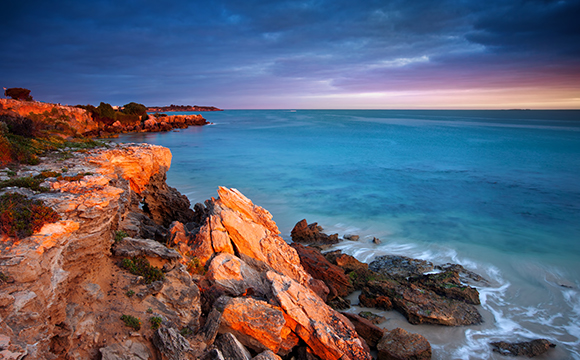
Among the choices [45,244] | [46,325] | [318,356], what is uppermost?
[45,244]

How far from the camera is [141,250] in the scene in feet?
29.3

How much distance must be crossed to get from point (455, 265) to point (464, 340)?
18.2 feet

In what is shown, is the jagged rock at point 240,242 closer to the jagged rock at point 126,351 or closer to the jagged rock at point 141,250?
the jagged rock at point 141,250

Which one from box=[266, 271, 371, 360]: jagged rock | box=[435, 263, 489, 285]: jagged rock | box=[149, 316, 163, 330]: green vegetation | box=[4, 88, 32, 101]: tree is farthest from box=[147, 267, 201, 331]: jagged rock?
box=[4, 88, 32, 101]: tree

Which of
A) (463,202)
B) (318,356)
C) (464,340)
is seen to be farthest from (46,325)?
(463,202)

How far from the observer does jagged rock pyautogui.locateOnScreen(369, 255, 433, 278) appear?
14.2 meters

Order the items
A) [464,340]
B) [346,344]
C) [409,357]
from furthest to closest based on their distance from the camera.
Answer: [464,340] < [409,357] < [346,344]

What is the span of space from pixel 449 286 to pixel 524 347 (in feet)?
10.4

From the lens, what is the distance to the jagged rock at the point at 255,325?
26.3 feet

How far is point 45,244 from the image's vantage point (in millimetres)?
6250

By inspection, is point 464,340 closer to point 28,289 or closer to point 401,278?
point 401,278

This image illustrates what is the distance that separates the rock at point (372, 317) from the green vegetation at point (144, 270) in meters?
7.34

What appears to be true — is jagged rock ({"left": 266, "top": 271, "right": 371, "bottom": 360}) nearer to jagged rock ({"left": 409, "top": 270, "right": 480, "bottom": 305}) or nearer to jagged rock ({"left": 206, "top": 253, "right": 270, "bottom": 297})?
jagged rock ({"left": 206, "top": 253, "right": 270, "bottom": 297})

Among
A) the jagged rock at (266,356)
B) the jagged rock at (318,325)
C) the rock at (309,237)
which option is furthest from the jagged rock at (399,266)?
the jagged rock at (266,356)
